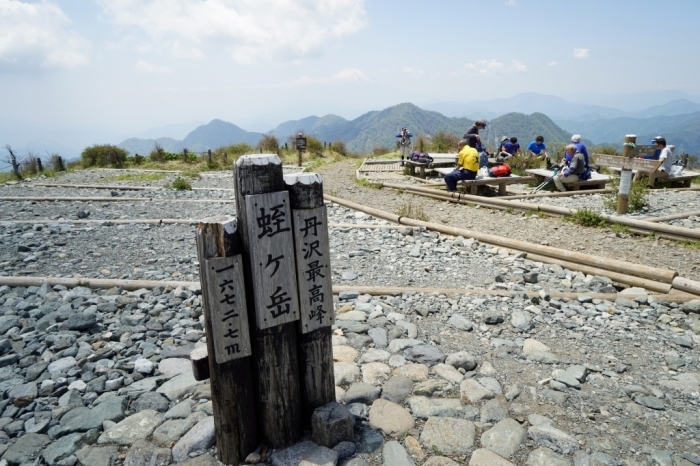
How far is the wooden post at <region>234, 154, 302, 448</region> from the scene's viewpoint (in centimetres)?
227

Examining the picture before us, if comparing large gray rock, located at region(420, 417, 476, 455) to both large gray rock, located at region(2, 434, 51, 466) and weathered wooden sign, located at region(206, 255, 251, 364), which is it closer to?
weathered wooden sign, located at region(206, 255, 251, 364)

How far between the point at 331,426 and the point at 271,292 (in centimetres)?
84

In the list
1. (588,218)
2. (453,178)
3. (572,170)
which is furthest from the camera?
(572,170)

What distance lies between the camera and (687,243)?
6.04 m

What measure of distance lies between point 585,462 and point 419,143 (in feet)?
73.1

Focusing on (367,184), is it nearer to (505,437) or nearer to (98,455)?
(505,437)

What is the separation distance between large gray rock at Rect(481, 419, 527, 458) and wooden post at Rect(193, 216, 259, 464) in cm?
134

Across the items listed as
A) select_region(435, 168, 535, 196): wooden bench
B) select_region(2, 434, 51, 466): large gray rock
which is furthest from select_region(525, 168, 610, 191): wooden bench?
select_region(2, 434, 51, 466): large gray rock

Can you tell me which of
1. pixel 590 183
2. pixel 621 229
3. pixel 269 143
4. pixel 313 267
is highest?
pixel 269 143

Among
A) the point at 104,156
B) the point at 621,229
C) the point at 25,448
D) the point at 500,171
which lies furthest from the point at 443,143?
Result: the point at 25,448

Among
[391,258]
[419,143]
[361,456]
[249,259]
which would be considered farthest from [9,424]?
[419,143]

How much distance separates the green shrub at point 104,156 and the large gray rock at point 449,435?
25.8 meters

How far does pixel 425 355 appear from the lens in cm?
352

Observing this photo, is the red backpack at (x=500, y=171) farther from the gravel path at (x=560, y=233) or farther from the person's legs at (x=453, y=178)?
the gravel path at (x=560, y=233)
